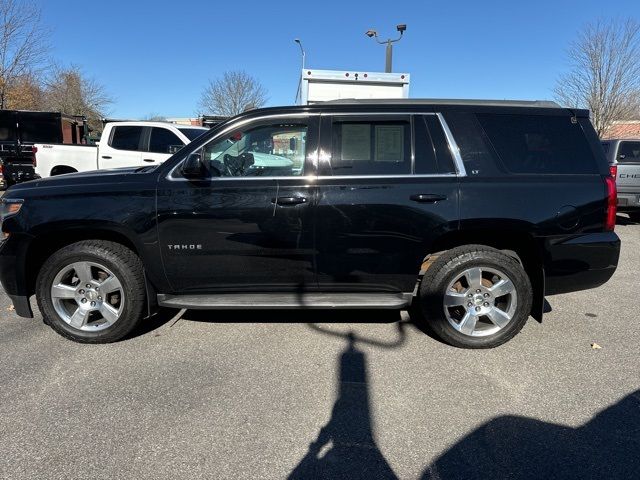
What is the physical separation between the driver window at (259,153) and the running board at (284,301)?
99cm

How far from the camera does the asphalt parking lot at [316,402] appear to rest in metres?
2.43

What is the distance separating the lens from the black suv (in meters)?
3.59

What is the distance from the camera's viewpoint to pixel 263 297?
373 centimetres

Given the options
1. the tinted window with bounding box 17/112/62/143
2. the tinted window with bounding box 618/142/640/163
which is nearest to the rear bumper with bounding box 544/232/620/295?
the tinted window with bounding box 618/142/640/163

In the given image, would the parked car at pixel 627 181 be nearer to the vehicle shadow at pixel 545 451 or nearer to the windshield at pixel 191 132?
the vehicle shadow at pixel 545 451

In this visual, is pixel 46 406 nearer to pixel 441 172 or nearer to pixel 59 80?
pixel 441 172

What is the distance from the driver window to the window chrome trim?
1.12m

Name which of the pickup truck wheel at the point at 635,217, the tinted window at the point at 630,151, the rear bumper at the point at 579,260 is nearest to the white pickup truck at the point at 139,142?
the rear bumper at the point at 579,260

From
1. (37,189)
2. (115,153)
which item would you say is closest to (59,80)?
(115,153)

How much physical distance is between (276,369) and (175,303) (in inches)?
38.7

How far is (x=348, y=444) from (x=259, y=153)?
90.6 inches

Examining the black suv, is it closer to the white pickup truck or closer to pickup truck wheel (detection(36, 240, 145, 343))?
pickup truck wheel (detection(36, 240, 145, 343))

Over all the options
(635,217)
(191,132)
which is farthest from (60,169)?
(635,217)

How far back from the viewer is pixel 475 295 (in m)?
3.76
